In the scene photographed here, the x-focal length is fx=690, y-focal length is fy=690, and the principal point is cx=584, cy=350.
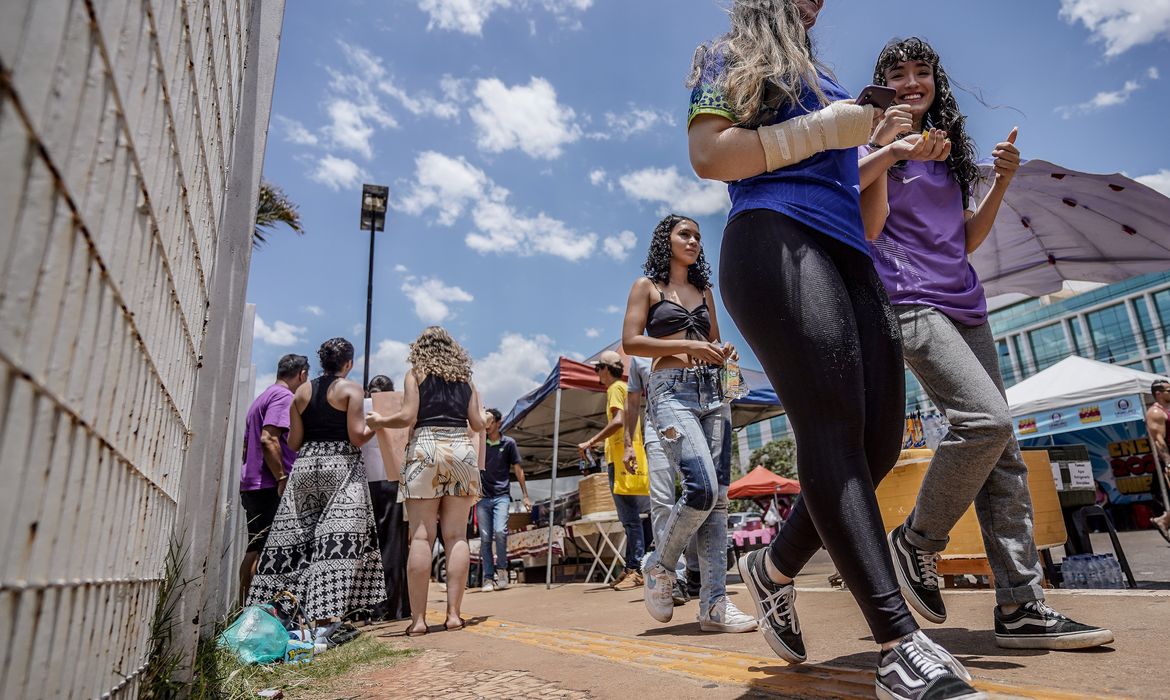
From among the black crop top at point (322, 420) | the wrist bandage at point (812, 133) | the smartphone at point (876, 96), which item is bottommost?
the black crop top at point (322, 420)

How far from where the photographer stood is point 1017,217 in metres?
4.43

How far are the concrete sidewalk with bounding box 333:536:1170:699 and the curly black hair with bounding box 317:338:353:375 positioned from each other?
6.45 ft

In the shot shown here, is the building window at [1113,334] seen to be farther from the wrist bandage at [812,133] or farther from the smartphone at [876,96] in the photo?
the wrist bandage at [812,133]

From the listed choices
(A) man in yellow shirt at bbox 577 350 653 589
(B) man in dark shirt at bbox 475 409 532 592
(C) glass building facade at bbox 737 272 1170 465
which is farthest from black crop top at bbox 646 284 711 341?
(C) glass building facade at bbox 737 272 1170 465

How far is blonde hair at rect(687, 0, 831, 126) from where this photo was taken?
1.84 meters

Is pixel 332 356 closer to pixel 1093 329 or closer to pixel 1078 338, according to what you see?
pixel 1093 329

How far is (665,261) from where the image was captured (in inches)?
152

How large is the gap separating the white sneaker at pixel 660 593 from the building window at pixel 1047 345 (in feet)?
197

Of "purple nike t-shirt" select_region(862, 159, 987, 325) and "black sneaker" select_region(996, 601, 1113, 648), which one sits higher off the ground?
"purple nike t-shirt" select_region(862, 159, 987, 325)

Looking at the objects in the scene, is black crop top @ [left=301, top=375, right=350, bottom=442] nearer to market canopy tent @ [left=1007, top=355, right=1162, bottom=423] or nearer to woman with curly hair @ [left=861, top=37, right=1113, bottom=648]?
woman with curly hair @ [left=861, top=37, right=1113, bottom=648]

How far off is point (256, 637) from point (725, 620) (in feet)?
6.80

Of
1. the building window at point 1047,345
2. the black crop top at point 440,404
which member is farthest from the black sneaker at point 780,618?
the building window at point 1047,345

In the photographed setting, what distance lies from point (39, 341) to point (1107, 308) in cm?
6166

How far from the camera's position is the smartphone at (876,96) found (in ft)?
6.34
